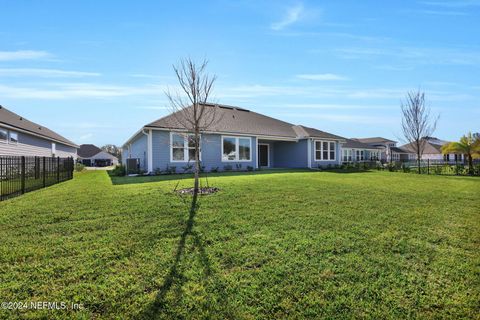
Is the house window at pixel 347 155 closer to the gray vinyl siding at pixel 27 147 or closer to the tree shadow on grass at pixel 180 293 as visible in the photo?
the gray vinyl siding at pixel 27 147

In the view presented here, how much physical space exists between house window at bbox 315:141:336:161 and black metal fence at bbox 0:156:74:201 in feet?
61.4

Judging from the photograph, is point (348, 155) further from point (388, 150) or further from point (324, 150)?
point (388, 150)

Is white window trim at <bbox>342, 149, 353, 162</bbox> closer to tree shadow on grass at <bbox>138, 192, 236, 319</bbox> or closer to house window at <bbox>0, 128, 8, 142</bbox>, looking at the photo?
house window at <bbox>0, 128, 8, 142</bbox>

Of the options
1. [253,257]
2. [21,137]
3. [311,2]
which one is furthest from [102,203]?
[21,137]

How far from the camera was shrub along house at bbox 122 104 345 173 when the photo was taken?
15.8m

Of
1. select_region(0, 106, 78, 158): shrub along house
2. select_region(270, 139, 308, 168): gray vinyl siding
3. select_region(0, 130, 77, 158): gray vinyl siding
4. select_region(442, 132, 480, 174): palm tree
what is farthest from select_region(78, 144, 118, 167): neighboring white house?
select_region(442, 132, 480, 174): palm tree

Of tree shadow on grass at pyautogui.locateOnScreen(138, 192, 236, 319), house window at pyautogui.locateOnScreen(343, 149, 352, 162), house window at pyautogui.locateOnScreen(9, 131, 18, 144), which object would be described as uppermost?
house window at pyautogui.locateOnScreen(9, 131, 18, 144)

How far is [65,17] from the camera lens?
918 centimetres

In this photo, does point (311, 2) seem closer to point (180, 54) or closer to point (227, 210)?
point (180, 54)

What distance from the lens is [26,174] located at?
10641mm

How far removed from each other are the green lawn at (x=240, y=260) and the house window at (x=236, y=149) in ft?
37.8

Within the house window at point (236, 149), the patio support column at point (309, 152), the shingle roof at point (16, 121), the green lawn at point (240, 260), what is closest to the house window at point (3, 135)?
the shingle roof at point (16, 121)

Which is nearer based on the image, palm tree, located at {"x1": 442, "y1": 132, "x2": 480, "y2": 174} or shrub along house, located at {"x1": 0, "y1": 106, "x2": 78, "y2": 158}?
shrub along house, located at {"x1": 0, "y1": 106, "x2": 78, "y2": 158}

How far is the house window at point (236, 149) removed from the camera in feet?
59.9
